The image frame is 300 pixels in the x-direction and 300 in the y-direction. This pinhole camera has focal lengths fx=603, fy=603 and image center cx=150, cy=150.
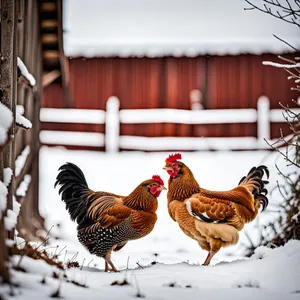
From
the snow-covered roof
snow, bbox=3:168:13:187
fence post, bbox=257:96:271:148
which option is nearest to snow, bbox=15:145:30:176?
snow, bbox=3:168:13:187

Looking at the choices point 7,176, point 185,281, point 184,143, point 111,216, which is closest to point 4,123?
point 7,176

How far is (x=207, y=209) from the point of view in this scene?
422cm

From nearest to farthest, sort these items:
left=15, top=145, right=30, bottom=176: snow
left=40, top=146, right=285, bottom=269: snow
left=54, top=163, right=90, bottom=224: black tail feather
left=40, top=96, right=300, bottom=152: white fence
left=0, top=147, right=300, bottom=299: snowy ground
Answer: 1. left=0, top=147, right=300, bottom=299: snowy ground
2. left=54, top=163, right=90, bottom=224: black tail feather
3. left=15, top=145, right=30, bottom=176: snow
4. left=40, top=146, right=285, bottom=269: snow
5. left=40, top=96, right=300, bottom=152: white fence

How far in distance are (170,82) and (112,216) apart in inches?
454

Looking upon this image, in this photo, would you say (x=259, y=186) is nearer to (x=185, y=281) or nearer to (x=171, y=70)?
(x=185, y=281)

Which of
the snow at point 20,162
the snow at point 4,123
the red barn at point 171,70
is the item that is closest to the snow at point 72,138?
the red barn at point 171,70

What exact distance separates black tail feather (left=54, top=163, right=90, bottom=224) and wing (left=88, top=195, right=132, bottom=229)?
0.11 metres

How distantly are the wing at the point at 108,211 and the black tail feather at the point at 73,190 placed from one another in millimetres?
111

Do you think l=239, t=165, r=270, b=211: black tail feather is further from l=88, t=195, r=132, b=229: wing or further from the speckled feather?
l=88, t=195, r=132, b=229: wing

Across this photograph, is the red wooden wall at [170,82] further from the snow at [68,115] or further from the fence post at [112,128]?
the fence post at [112,128]

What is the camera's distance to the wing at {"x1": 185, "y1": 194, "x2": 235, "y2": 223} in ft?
13.8

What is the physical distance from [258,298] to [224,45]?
12560mm

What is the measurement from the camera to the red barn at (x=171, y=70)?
1499cm

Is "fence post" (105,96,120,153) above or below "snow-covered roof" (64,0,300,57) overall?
below
